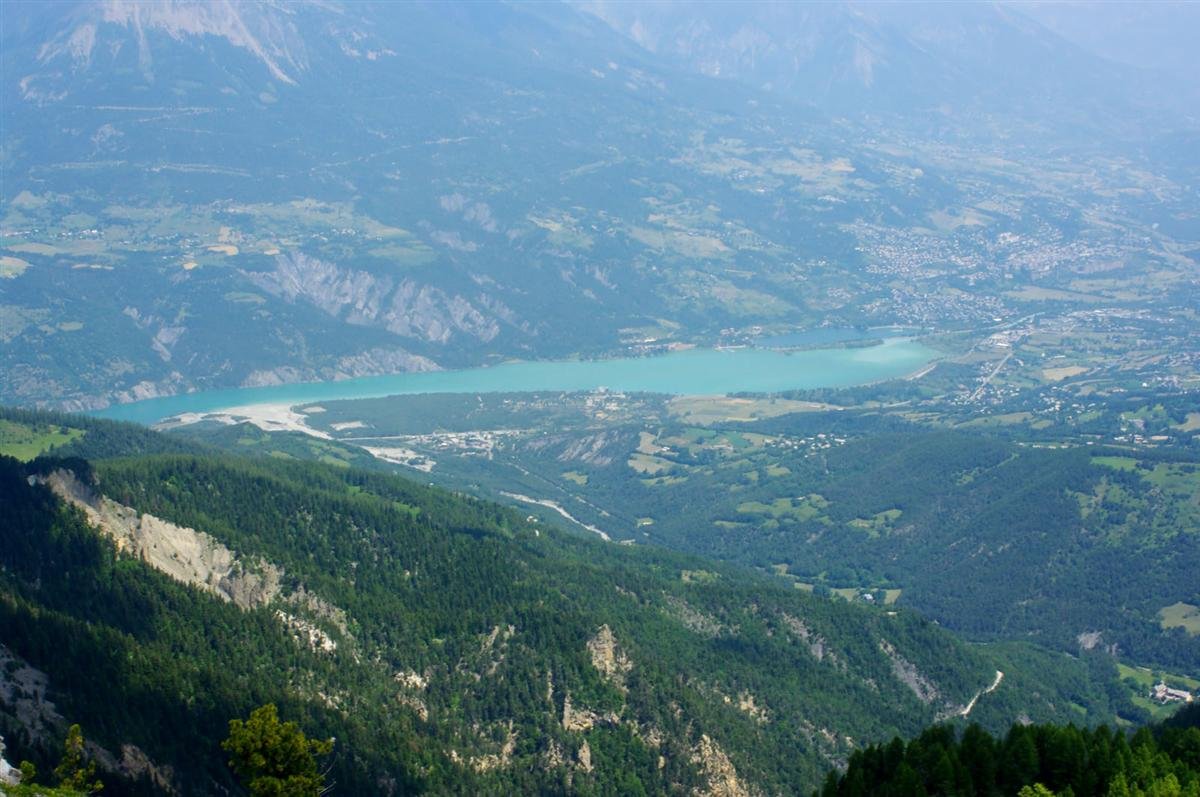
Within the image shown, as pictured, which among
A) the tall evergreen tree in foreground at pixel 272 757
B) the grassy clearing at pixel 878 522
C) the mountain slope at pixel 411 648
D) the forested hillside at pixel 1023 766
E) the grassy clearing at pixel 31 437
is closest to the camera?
the tall evergreen tree in foreground at pixel 272 757

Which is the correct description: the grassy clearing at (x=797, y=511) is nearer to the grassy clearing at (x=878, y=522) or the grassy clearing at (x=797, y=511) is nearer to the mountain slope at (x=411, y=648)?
the grassy clearing at (x=878, y=522)

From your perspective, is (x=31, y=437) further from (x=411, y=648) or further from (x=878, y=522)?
(x=878, y=522)

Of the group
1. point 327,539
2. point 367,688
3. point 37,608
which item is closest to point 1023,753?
point 367,688

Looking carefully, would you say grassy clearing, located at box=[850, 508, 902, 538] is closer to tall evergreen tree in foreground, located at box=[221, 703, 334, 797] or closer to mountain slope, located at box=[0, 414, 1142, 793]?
mountain slope, located at box=[0, 414, 1142, 793]

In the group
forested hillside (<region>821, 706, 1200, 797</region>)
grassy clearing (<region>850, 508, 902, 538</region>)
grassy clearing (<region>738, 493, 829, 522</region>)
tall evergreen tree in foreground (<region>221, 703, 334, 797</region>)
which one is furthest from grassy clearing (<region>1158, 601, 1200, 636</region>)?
tall evergreen tree in foreground (<region>221, 703, 334, 797</region>)

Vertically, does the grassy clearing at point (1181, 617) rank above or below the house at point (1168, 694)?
below

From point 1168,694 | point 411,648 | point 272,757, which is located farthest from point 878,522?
point 272,757

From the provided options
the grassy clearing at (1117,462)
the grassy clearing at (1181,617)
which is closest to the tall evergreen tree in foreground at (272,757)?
the grassy clearing at (1181,617)
